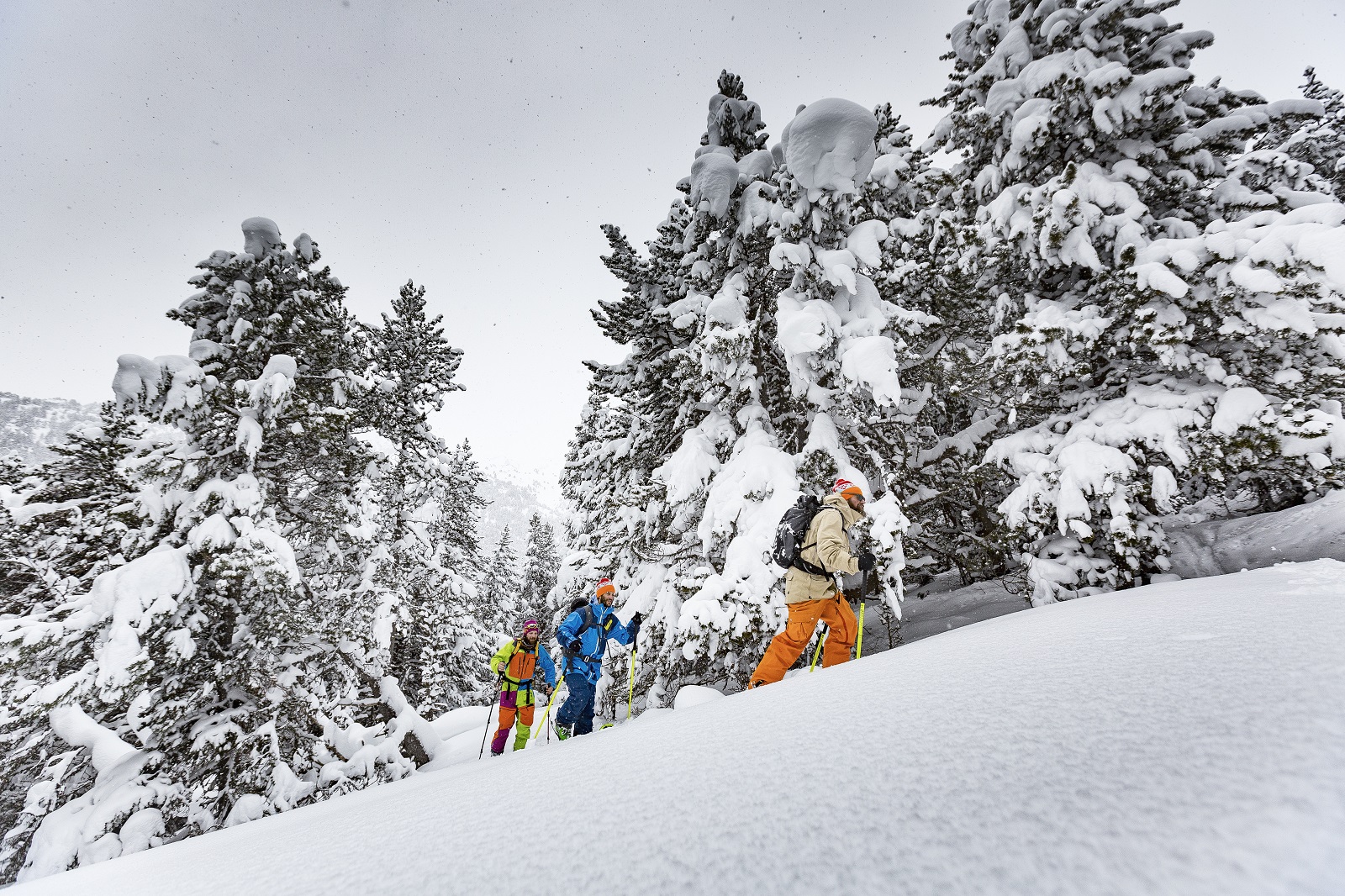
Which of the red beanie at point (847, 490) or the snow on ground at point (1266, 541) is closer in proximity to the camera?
the red beanie at point (847, 490)

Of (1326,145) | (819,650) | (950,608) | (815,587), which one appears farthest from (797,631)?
(1326,145)

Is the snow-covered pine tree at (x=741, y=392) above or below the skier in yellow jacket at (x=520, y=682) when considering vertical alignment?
above

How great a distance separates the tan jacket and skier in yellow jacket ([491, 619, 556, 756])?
380 cm

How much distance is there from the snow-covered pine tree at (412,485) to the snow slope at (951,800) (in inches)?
438

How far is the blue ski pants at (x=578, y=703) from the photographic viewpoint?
677 centimetres

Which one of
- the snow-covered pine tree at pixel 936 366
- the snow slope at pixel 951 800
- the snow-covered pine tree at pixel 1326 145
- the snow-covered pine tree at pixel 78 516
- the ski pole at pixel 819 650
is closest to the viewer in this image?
the snow slope at pixel 951 800

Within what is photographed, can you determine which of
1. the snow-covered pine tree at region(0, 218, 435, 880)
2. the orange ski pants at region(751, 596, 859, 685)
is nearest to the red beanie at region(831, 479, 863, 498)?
the orange ski pants at region(751, 596, 859, 685)

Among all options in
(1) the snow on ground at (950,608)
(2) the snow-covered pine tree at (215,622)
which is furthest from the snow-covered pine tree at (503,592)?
(1) the snow on ground at (950,608)

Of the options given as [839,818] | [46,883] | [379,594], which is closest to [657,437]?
[379,594]

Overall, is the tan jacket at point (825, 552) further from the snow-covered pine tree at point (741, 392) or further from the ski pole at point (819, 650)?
the snow-covered pine tree at point (741, 392)

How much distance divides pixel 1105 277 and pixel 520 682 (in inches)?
388

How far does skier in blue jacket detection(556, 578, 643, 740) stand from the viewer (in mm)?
6602

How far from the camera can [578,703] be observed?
6797mm

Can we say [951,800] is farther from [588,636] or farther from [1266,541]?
[1266,541]
